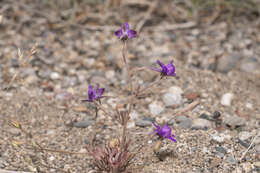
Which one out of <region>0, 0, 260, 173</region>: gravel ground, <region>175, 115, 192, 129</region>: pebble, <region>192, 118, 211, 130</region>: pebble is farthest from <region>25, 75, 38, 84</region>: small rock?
<region>192, 118, 211, 130</region>: pebble

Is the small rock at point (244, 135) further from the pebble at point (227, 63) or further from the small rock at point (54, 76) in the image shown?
the small rock at point (54, 76)

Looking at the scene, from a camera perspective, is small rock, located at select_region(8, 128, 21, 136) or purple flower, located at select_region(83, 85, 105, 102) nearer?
purple flower, located at select_region(83, 85, 105, 102)

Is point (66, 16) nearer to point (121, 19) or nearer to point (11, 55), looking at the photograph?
point (121, 19)

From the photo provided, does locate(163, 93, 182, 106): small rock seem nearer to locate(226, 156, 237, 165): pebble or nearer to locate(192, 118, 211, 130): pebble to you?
locate(192, 118, 211, 130): pebble

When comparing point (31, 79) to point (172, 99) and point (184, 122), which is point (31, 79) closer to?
point (172, 99)

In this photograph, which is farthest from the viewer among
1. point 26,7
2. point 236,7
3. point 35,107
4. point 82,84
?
point 236,7

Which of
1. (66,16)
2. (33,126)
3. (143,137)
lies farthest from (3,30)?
(143,137)

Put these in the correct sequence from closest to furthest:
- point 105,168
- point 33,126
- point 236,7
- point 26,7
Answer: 1. point 105,168
2. point 33,126
3. point 26,7
4. point 236,7
